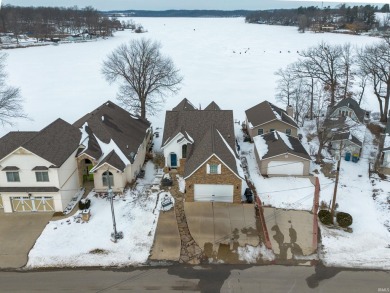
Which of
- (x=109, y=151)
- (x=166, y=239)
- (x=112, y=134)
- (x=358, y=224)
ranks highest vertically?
(x=112, y=134)

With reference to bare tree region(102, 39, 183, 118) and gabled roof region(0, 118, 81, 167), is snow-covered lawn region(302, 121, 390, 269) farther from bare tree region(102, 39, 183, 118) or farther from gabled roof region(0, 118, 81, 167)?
bare tree region(102, 39, 183, 118)

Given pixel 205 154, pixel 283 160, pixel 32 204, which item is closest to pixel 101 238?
pixel 32 204

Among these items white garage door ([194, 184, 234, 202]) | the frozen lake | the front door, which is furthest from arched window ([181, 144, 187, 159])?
the frozen lake

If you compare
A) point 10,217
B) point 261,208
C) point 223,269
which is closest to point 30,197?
point 10,217

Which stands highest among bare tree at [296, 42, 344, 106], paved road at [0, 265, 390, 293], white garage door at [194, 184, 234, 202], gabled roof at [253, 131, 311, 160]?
bare tree at [296, 42, 344, 106]

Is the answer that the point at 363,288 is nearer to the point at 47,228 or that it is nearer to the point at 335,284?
the point at 335,284

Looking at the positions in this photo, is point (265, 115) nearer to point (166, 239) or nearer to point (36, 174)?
point (166, 239)

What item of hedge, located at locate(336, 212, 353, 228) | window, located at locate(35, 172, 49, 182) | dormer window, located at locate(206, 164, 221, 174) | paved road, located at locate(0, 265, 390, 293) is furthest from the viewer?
dormer window, located at locate(206, 164, 221, 174)
